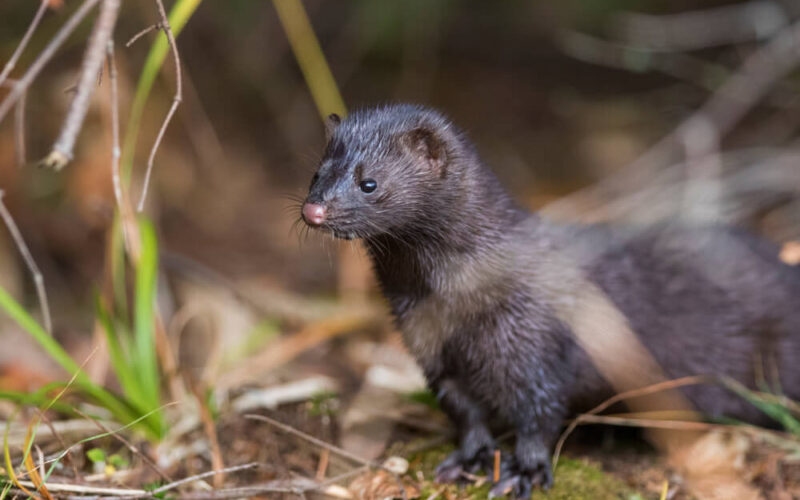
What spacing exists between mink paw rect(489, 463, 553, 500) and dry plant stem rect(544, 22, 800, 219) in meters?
2.97

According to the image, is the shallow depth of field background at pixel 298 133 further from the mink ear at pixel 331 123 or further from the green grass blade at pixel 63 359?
the mink ear at pixel 331 123

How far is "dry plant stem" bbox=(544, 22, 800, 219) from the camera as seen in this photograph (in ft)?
20.1

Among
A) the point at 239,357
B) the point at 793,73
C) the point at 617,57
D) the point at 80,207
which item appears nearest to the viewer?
the point at 239,357

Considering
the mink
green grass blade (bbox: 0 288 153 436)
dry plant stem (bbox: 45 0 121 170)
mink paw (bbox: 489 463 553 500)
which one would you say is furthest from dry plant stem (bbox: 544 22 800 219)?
dry plant stem (bbox: 45 0 121 170)

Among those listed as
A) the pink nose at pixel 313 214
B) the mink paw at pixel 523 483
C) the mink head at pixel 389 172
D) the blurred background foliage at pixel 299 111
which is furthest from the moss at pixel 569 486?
the blurred background foliage at pixel 299 111

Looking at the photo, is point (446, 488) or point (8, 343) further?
point (8, 343)

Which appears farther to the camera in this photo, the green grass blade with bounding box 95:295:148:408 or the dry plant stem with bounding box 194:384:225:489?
the green grass blade with bounding box 95:295:148:408

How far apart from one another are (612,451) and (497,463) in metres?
0.71

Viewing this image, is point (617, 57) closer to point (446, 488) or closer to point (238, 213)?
point (238, 213)

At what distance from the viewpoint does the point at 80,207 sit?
582 cm

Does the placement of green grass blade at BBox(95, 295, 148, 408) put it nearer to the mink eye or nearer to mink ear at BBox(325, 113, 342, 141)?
mink ear at BBox(325, 113, 342, 141)

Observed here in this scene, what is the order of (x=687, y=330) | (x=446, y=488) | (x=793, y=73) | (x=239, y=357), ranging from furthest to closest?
(x=793, y=73) < (x=239, y=357) < (x=687, y=330) < (x=446, y=488)

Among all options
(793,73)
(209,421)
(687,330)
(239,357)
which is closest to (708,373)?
(687,330)

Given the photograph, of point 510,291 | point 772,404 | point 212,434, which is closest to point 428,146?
point 510,291
